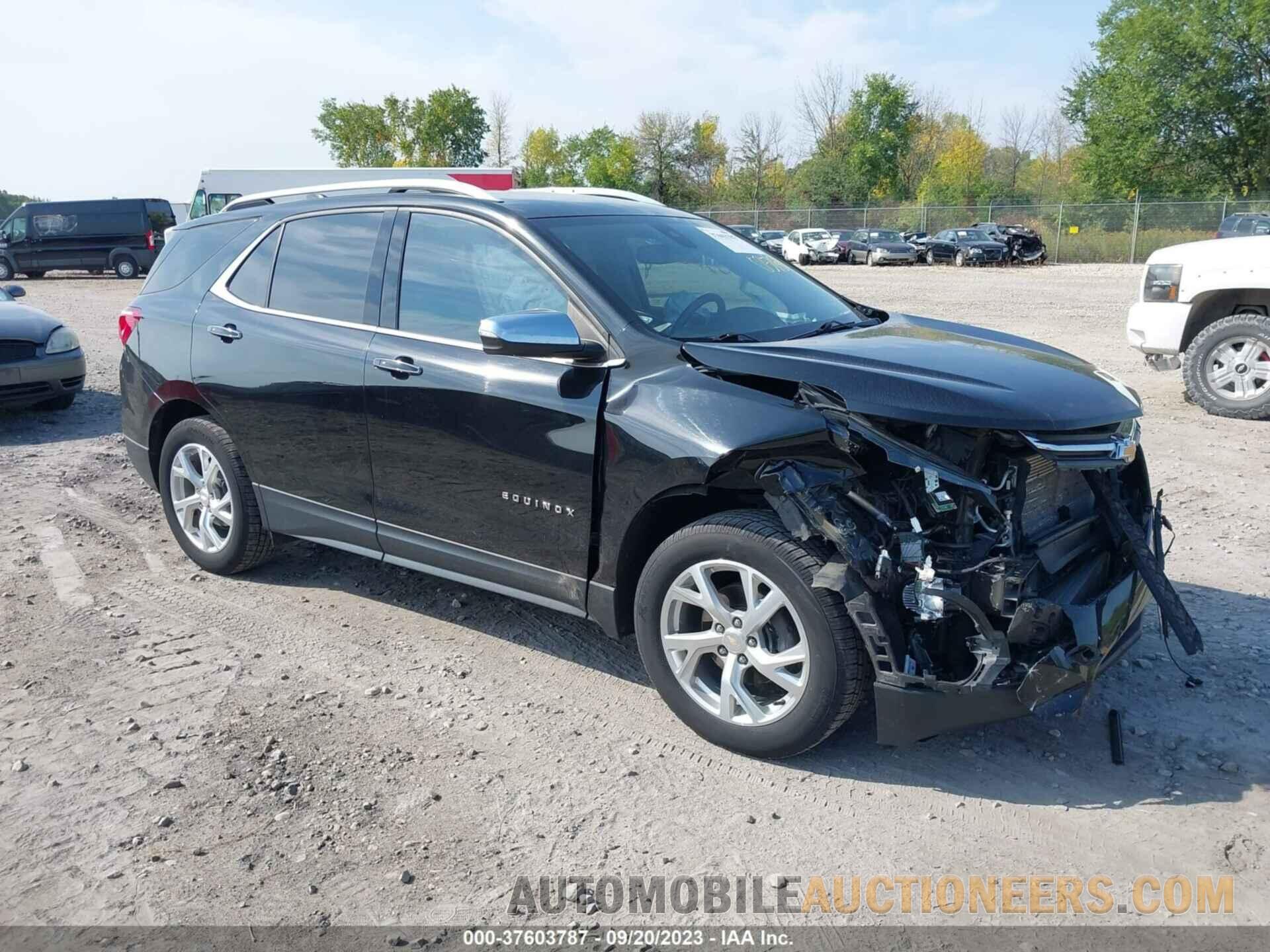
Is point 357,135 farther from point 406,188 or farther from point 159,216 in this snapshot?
point 406,188

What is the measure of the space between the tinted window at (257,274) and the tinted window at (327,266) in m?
0.05

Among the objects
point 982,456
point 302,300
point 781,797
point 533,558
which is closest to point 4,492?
point 302,300

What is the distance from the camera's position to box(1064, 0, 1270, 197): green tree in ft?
149

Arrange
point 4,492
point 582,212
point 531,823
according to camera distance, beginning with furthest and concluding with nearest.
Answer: point 4,492
point 582,212
point 531,823

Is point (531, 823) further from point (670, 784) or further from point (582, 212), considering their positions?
point (582, 212)

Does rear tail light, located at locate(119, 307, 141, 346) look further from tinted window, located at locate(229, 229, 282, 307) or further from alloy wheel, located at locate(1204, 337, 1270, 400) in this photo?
alloy wheel, located at locate(1204, 337, 1270, 400)

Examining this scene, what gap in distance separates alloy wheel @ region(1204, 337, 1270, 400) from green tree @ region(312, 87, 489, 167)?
77.3 meters

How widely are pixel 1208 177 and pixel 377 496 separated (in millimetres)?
53708

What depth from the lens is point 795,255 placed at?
4316cm

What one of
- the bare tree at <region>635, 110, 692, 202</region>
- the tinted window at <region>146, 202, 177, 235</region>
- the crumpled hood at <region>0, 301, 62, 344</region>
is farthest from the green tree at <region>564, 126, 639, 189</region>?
the crumpled hood at <region>0, 301, 62, 344</region>

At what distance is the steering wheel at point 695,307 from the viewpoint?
12.8 ft

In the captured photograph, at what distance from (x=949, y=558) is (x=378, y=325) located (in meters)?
2.57

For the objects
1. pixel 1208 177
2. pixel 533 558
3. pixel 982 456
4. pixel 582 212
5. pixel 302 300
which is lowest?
pixel 533 558

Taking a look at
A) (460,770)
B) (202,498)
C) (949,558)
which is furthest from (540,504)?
(202,498)
